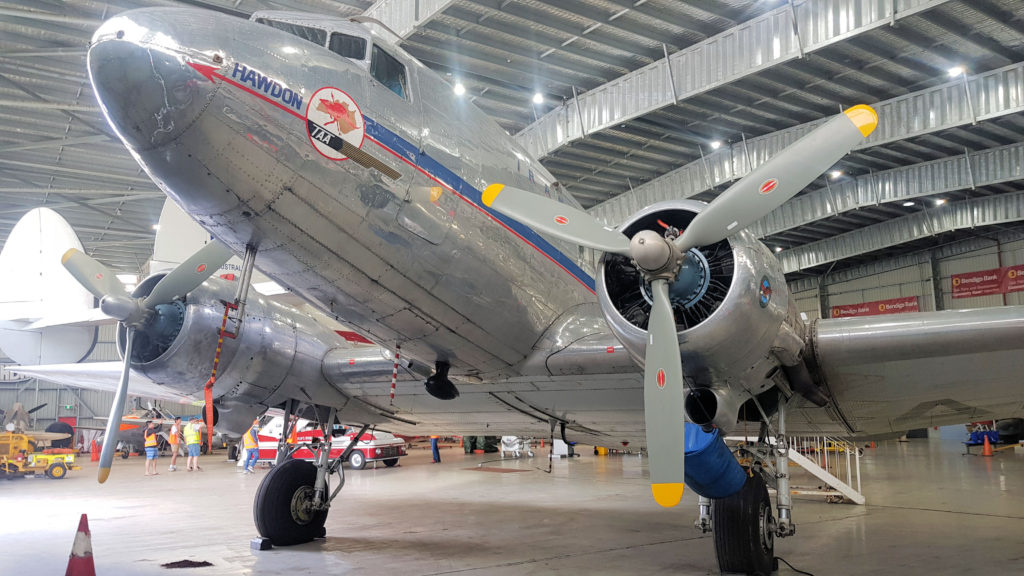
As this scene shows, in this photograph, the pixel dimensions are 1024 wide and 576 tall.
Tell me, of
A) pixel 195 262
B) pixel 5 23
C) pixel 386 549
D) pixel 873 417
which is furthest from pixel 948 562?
pixel 5 23

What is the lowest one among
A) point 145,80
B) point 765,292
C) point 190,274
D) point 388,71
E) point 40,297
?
point 765,292

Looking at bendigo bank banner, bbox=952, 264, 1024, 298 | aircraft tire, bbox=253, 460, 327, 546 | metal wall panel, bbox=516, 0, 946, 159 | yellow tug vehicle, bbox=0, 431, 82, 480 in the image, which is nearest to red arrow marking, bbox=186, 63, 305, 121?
aircraft tire, bbox=253, 460, 327, 546

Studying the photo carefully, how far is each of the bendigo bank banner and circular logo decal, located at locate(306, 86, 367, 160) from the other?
29.9 meters

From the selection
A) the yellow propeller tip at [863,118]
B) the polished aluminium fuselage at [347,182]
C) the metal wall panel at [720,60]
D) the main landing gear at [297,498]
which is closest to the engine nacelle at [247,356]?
the main landing gear at [297,498]

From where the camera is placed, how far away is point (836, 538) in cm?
868

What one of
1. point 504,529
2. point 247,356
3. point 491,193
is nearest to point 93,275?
point 247,356

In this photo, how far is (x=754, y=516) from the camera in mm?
6391

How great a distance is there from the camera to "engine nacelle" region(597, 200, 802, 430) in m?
5.09

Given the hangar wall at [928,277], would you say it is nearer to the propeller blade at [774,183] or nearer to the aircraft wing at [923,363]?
the aircraft wing at [923,363]

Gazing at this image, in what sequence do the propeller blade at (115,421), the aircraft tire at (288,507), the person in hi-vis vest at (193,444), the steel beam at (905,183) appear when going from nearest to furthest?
1. the propeller blade at (115,421)
2. the aircraft tire at (288,507)
3. the steel beam at (905,183)
4. the person in hi-vis vest at (193,444)

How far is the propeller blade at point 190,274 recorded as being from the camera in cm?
688

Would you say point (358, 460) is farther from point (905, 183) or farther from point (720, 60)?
point (905, 183)

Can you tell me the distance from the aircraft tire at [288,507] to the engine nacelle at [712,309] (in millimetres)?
5202

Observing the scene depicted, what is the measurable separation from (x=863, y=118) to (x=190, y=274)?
19.8 feet
